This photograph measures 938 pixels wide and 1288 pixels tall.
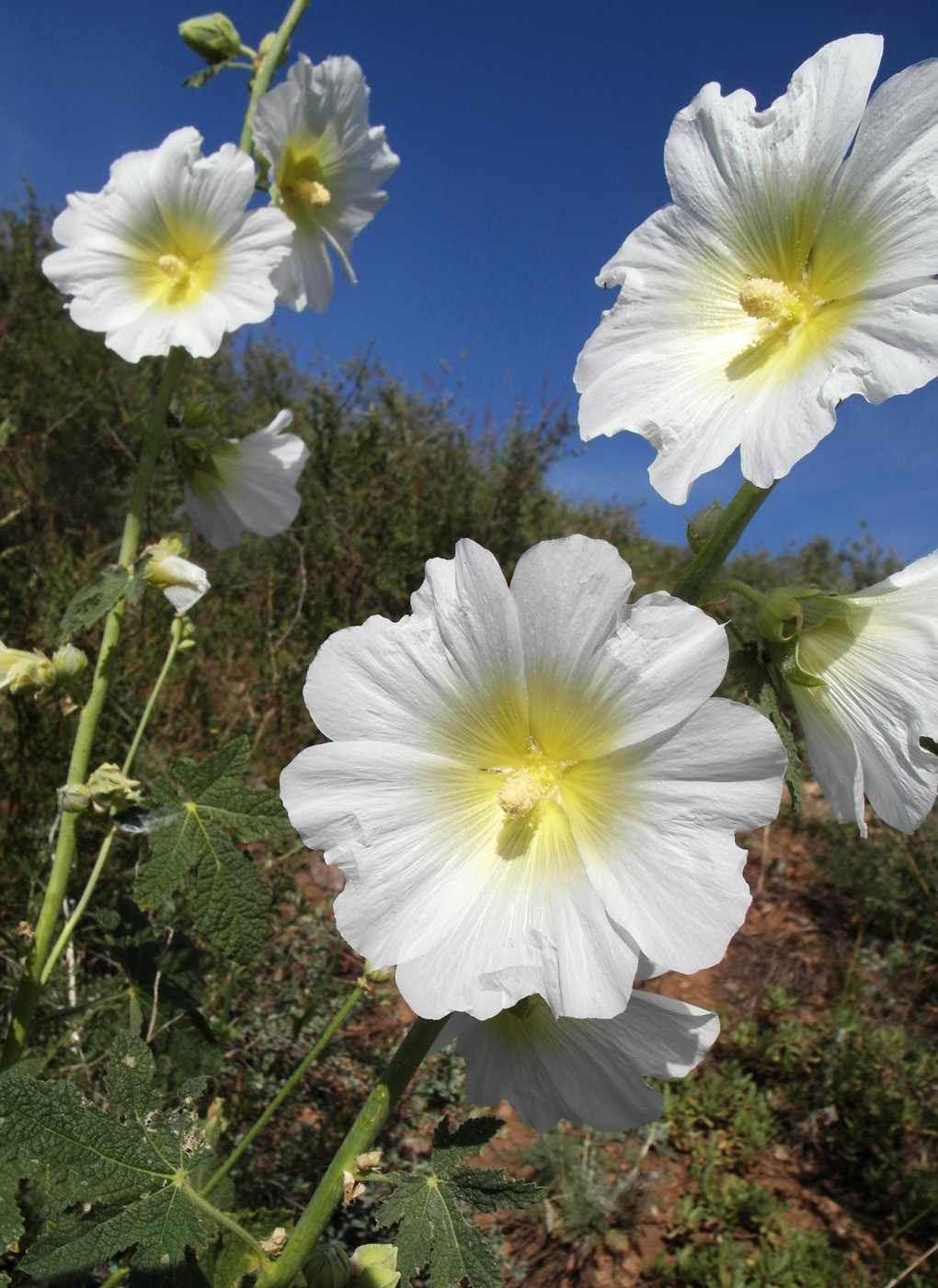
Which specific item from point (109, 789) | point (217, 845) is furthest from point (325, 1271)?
point (109, 789)

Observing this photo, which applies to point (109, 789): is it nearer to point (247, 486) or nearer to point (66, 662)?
point (66, 662)

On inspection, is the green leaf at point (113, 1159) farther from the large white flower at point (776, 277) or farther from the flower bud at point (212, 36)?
the flower bud at point (212, 36)

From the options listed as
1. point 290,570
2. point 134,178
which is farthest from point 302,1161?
point 290,570

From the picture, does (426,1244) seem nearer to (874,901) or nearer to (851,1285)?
(851,1285)

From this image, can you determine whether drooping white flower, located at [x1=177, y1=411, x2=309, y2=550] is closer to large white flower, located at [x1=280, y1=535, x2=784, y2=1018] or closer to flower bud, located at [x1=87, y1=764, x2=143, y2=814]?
flower bud, located at [x1=87, y1=764, x2=143, y2=814]

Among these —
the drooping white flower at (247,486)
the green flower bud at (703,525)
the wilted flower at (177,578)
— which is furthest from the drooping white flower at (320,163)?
the green flower bud at (703,525)
